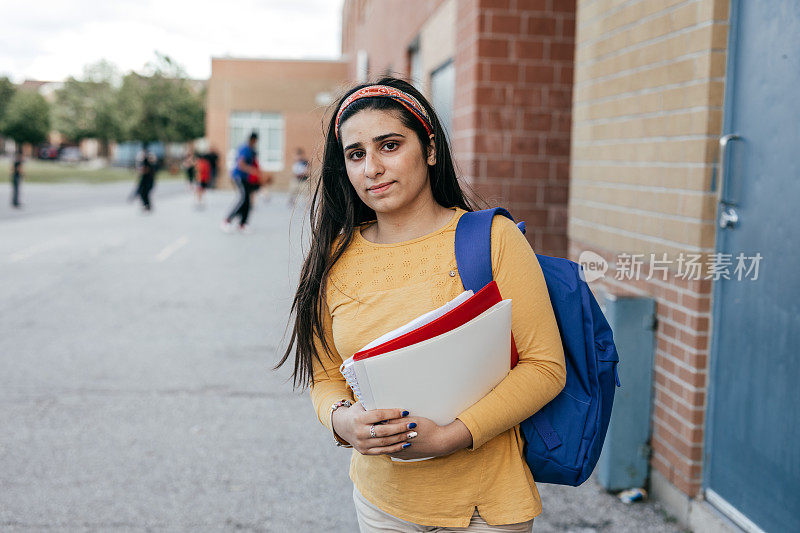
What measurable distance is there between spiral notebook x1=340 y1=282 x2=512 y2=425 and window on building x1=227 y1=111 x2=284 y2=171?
126ft

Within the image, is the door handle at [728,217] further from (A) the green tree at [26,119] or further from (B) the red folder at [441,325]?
(A) the green tree at [26,119]

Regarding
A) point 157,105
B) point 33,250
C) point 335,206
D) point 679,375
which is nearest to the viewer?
point 335,206

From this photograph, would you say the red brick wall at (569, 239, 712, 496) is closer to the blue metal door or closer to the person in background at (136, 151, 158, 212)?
the blue metal door

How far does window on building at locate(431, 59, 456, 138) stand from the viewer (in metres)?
7.61

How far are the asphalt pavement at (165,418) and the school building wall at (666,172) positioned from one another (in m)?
0.53

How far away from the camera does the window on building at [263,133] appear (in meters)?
39.7

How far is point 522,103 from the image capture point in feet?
21.0

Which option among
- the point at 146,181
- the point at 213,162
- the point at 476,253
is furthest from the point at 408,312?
the point at 213,162

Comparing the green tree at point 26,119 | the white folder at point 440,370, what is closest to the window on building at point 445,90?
the white folder at point 440,370

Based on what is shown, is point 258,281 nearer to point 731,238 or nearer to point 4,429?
point 4,429

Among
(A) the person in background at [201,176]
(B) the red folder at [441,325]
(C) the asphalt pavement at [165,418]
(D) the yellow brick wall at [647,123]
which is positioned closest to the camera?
(B) the red folder at [441,325]

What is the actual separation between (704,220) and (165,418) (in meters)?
3.53

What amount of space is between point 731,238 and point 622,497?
4.70 feet

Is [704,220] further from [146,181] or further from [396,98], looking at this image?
[146,181]
